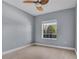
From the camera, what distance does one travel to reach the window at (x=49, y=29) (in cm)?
506

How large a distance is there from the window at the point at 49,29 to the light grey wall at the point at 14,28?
1154 millimetres

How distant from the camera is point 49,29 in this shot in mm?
5391

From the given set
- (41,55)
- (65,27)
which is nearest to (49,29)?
(65,27)

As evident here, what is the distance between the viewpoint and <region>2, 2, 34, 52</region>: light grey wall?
3.68 m

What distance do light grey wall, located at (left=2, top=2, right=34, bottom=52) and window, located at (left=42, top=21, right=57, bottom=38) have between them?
1154mm

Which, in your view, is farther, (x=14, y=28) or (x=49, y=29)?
(x=49, y=29)

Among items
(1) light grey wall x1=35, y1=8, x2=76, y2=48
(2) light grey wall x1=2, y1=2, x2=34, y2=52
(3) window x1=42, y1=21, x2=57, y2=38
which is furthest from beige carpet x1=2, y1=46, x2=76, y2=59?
(3) window x1=42, y1=21, x2=57, y2=38

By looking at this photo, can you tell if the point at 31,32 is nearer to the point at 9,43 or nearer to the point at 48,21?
the point at 48,21

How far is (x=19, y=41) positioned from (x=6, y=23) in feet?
4.92

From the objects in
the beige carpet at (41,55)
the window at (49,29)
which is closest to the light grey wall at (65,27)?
the window at (49,29)

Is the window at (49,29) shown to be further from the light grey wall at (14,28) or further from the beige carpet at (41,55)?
the beige carpet at (41,55)

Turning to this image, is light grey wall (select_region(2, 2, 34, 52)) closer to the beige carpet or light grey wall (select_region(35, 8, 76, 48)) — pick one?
the beige carpet

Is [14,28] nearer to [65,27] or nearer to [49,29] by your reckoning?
[49,29]

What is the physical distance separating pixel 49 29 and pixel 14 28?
256cm
